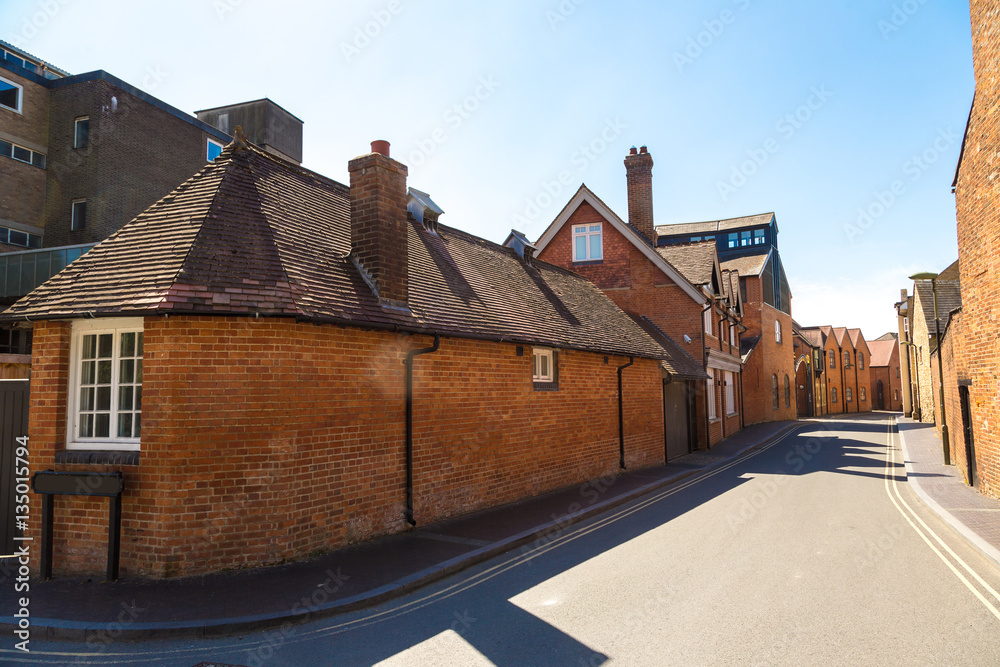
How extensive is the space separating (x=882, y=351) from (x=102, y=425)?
77241 mm

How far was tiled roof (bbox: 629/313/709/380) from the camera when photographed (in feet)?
61.4

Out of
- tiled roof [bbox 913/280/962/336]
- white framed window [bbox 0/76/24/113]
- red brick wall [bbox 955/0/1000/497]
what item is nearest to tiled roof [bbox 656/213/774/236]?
tiled roof [bbox 913/280/962/336]

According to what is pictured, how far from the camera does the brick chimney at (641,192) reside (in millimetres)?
25625

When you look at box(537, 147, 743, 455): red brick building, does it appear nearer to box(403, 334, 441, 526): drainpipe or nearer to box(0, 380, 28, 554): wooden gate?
box(403, 334, 441, 526): drainpipe

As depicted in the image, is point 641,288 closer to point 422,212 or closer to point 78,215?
point 422,212

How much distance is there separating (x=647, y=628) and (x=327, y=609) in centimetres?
309

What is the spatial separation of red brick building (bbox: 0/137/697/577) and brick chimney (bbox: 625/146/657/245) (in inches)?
640

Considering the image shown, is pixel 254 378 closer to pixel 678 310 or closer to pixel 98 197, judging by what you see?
pixel 678 310

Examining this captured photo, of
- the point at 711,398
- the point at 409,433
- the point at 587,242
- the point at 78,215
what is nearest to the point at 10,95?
the point at 78,215

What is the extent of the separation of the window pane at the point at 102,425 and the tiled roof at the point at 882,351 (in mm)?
75466

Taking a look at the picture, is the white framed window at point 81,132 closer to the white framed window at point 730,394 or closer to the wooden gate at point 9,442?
the wooden gate at point 9,442

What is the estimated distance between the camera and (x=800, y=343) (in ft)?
161

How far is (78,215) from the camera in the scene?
90.5 feet

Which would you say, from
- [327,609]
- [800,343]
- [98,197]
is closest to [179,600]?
[327,609]
